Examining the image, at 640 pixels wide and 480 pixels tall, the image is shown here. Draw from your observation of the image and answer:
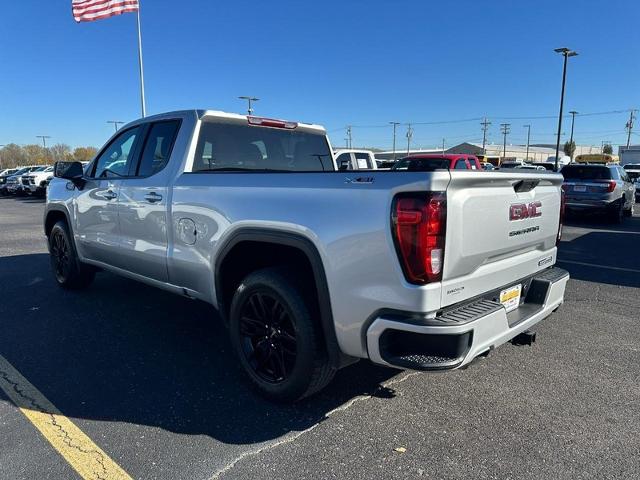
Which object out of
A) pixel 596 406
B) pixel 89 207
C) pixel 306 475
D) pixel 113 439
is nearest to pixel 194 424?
pixel 113 439

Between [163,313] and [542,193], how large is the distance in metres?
3.78

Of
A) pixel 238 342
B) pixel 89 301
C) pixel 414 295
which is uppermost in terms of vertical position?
pixel 414 295

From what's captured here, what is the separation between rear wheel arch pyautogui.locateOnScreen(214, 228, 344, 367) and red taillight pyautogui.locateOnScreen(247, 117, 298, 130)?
59.0 inches

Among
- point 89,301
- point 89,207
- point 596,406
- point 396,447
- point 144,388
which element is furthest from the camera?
point 89,301

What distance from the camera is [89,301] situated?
5504mm

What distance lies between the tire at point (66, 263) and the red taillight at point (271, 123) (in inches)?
106

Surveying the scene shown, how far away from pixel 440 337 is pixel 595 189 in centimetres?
1299

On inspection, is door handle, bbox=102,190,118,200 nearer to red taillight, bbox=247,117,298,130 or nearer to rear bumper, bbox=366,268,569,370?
red taillight, bbox=247,117,298,130

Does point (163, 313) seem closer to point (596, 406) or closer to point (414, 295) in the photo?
point (414, 295)

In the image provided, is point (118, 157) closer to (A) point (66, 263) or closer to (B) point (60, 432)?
(A) point (66, 263)

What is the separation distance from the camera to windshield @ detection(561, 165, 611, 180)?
1338 cm

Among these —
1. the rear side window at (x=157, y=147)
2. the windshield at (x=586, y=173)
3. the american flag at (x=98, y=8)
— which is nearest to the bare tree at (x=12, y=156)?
the american flag at (x=98, y=8)

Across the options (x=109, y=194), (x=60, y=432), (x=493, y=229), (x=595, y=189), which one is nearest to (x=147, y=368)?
(x=60, y=432)

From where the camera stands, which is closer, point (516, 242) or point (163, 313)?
point (516, 242)
